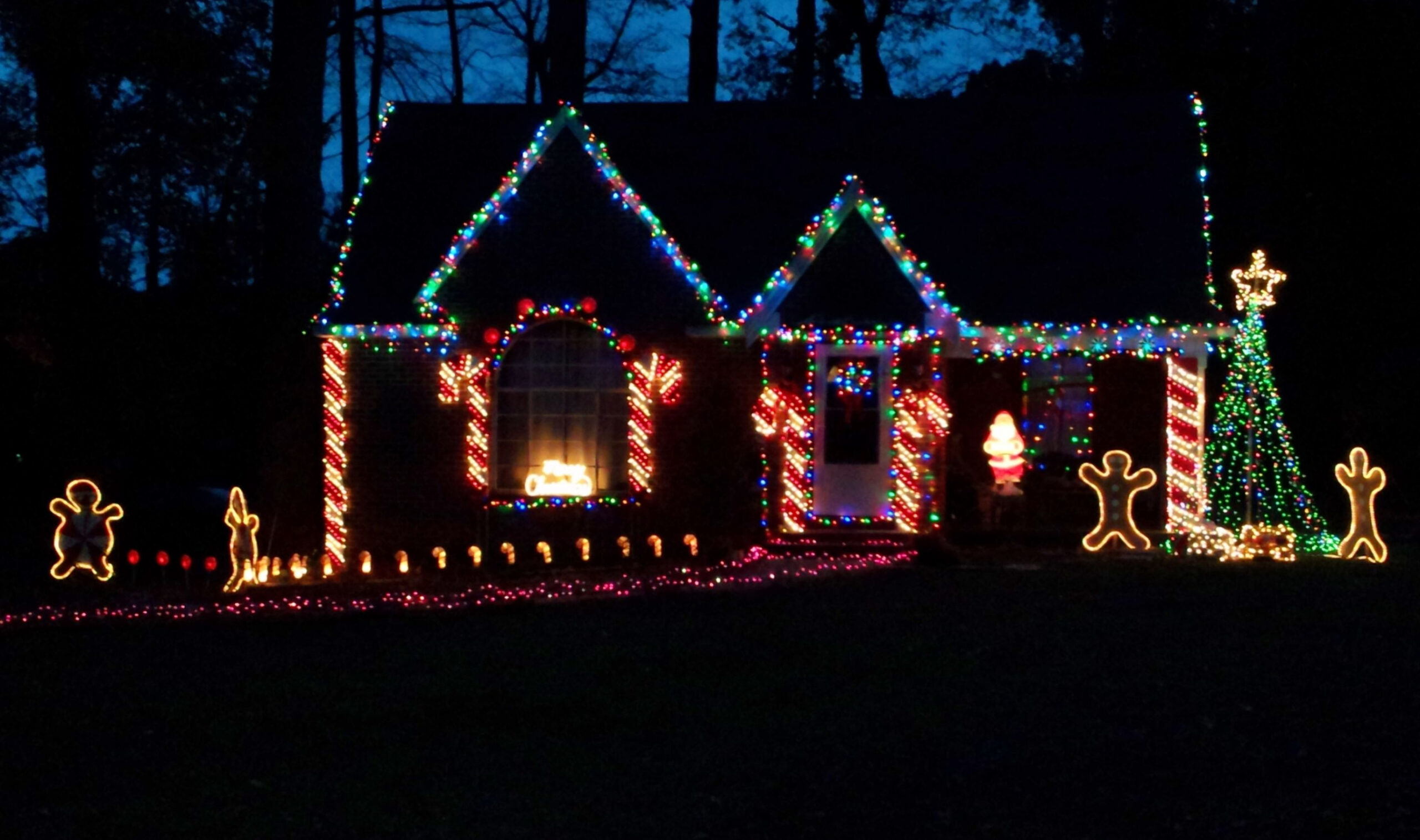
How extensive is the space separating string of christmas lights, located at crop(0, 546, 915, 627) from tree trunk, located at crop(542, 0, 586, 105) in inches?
506

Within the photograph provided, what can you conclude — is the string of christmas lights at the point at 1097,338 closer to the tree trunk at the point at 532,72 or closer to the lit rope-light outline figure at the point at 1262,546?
the lit rope-light outline figure at the point at 1262,546

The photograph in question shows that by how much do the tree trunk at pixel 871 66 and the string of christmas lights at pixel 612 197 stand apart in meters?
16.7

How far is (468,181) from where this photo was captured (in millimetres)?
17297

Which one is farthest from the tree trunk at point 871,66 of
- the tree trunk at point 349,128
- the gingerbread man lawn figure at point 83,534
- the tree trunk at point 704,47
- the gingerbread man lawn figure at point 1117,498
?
the gingerbread man lawn figure at point 83,534

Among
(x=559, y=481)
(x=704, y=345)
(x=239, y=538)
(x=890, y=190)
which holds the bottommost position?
(x=239, y=538)

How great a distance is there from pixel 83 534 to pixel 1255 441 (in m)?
11.0

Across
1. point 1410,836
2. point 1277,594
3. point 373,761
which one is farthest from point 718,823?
point 1277,594

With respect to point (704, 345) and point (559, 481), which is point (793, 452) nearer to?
point (704, 345)

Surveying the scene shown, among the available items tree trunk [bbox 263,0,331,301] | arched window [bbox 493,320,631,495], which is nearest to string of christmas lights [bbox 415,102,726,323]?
arched window [bbox 493,320,631,495]

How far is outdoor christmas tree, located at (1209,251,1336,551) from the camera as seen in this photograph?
50.7 ft

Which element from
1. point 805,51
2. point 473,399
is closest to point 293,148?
point 473,399

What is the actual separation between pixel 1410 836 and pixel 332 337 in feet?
39.1

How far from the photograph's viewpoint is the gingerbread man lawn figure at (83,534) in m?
14.2

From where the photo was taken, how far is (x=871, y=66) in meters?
32.3
